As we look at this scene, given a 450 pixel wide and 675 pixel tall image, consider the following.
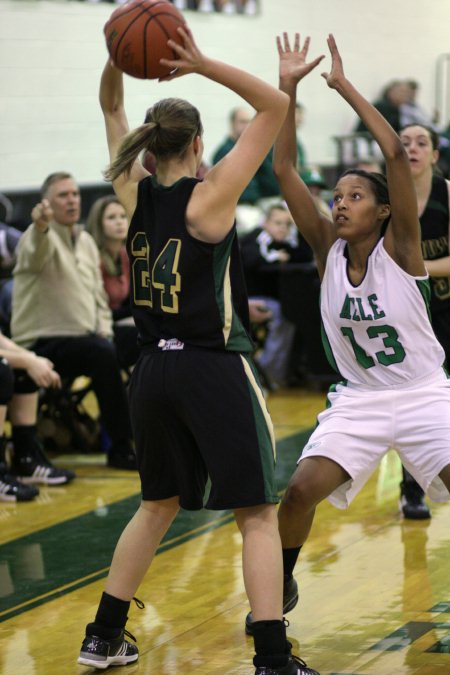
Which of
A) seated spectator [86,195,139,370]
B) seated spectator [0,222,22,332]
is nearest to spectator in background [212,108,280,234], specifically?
seated spectator [86,195,139,370]

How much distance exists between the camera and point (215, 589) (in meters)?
4.52

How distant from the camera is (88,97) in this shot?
35.0 ft

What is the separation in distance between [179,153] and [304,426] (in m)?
4.45

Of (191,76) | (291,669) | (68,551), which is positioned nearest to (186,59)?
(291,669)

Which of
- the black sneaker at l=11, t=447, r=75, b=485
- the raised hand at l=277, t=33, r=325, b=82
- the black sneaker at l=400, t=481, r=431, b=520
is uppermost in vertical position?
the raised hand at l=277, t=33, r=325, b=82

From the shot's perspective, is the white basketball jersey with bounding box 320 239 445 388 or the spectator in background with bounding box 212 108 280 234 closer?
the white basketball jersey with bounding box 320 239 445 388

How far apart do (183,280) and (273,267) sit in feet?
19.5

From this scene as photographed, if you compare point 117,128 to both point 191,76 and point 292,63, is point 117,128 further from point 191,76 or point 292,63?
point 191,76

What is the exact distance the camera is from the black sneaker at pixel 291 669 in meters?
3.43

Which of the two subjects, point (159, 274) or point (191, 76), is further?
point (191, 76)

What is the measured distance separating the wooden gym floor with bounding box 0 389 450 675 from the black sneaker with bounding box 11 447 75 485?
209mm

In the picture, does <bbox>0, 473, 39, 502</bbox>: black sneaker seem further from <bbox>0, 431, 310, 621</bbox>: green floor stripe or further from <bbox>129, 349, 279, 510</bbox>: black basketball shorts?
<bbox>129, 349, 279, 510</bbox>: black basketball shorts

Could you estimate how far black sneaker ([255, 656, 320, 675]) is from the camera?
3428 mm

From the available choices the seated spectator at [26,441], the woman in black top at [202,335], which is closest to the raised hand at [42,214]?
the seated spectator at [26,441]
